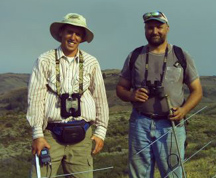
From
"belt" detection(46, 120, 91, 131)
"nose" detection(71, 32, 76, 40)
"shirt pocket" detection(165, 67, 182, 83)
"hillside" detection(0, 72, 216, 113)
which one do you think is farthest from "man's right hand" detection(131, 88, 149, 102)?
"hillside" detection(0, 72, 216, 113)

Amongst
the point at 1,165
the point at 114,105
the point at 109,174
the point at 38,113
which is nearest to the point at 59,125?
the point at 38,113

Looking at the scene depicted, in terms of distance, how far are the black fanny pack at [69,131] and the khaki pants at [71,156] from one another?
0.24 feet

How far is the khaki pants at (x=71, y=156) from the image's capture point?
409cm

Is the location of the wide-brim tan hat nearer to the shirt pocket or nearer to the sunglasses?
the sunglasses

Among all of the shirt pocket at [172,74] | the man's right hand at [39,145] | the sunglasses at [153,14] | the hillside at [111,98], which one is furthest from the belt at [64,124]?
the hillside at [111,98]

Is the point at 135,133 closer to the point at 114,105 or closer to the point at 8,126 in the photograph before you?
the point at 8,126

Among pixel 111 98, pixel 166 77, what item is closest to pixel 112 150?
pixel 166 77

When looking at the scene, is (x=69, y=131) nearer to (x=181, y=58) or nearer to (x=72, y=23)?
(x=72, y=23)

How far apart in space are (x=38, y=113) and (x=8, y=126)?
81.4ft

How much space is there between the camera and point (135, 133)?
4730 mm

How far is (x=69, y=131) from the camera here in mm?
4008

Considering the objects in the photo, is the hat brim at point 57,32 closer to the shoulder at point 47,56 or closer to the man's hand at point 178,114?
the shoulder at point 47,56

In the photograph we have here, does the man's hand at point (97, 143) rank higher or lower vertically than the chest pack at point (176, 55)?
lower

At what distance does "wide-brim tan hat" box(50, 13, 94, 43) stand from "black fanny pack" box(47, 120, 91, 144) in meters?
0.96
